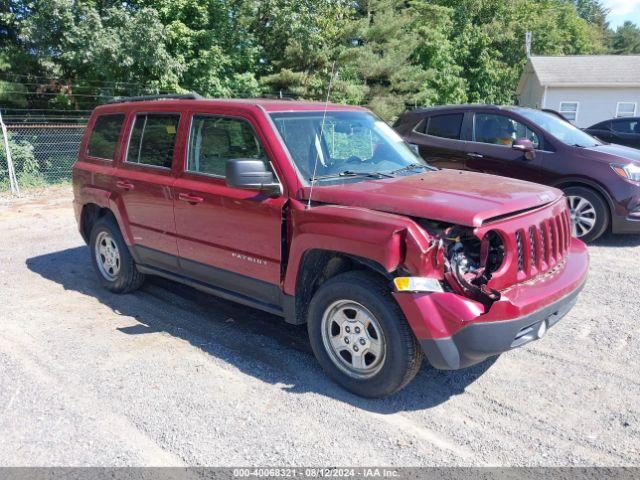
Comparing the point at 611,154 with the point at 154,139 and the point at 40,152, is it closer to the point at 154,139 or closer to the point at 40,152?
the point at 154,139

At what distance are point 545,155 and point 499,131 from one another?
821mm

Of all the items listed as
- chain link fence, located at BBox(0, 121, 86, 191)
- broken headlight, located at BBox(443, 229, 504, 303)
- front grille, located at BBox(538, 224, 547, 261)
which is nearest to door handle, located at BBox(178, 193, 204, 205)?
broken headlight, located at BBox(443, 229, 504, 303)

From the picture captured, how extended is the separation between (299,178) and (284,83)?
15158 mm

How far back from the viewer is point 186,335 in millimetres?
4762

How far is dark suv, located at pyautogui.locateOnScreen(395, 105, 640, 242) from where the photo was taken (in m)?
6.98

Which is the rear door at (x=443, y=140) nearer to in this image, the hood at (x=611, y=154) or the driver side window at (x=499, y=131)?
the driver side window at (x=499, y=131)

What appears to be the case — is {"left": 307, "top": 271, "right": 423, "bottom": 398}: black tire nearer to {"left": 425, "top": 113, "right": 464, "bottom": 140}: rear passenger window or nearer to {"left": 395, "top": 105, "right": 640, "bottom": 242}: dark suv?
{"left": 395, "top": 105, "right": 640, "bottom": 242}: dark suv

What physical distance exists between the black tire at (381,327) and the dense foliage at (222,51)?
11.7m

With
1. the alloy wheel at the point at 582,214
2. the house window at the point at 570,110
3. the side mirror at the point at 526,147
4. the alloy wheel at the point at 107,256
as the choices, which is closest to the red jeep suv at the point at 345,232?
the alloy wheel at the point at 107,256

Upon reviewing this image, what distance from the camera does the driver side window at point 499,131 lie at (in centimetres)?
779

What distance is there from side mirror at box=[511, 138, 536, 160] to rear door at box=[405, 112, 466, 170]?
0.96 metres

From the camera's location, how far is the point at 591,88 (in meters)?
27.1

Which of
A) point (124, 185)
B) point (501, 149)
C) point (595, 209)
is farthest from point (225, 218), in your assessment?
point (595, 209)

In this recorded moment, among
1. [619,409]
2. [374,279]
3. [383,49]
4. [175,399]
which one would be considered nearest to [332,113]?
[374,279]
